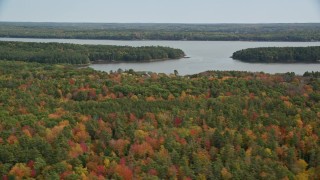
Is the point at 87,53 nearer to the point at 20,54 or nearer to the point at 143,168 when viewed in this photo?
the point at 20,54

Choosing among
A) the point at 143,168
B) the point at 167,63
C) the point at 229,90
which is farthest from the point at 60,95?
the point at 167,63

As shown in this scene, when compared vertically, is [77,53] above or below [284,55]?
below

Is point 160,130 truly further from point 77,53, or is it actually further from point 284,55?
point 77,53

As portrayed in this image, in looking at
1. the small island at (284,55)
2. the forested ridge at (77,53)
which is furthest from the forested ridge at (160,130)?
the small island at (284,55)

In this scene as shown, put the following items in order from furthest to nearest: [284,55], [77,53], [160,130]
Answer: [77,53] < [284,55] < [160,130]

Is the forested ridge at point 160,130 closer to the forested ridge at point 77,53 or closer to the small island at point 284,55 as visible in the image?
the forested ridge at point 77,53

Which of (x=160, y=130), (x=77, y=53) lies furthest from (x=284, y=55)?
(x=160, y=130)
